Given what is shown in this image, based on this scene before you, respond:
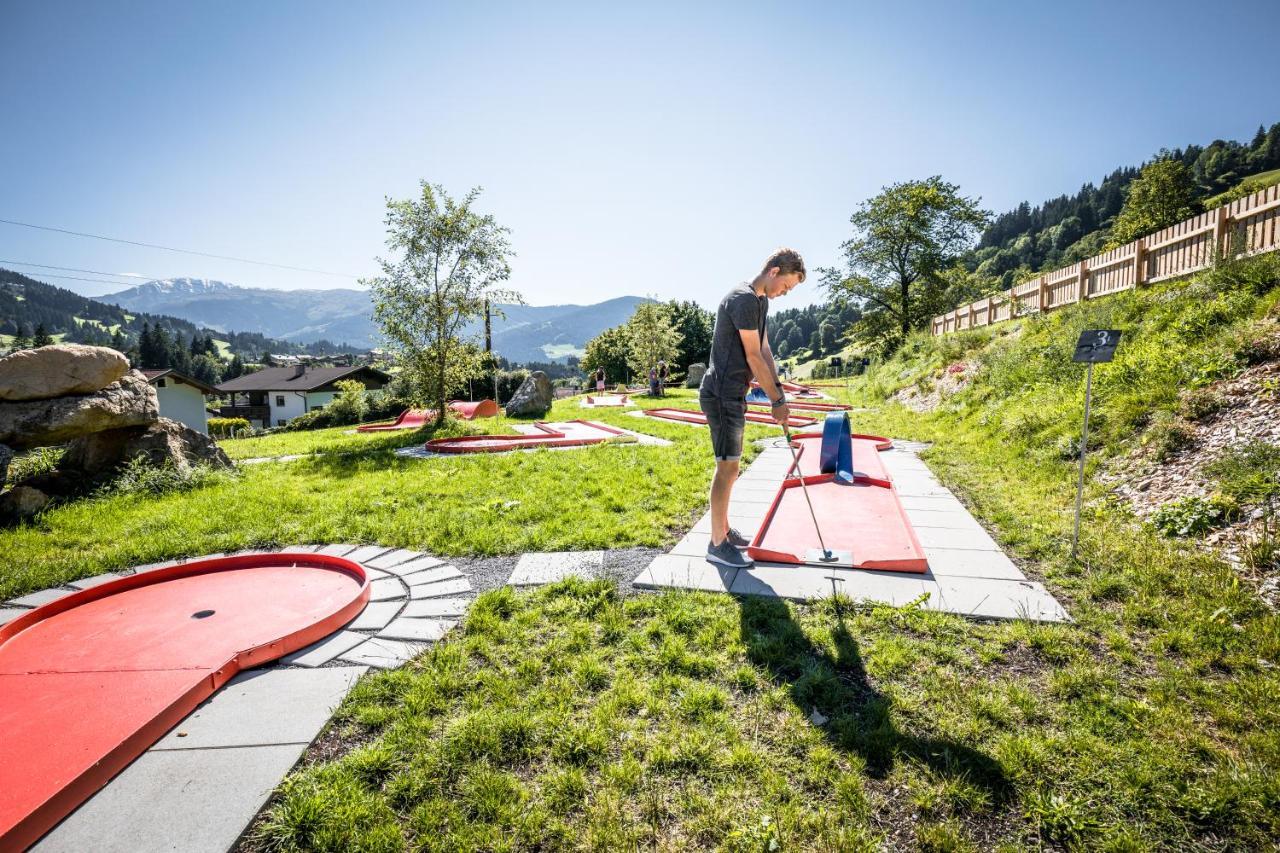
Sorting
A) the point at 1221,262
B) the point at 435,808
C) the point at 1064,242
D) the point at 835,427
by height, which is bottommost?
the point at 435,808

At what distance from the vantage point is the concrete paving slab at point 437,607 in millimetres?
3235

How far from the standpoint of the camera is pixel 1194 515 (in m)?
3.89

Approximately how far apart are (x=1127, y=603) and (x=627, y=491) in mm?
4112

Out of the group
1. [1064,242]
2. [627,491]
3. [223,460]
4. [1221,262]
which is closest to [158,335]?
Result: [223,460]

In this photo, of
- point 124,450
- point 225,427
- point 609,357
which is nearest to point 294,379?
point 225,427

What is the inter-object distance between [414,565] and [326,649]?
3.93 feet

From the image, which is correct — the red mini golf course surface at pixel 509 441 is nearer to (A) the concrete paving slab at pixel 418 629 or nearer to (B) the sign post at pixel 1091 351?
(A) the concrete paving slab at pixel 418 629

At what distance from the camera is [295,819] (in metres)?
1.73

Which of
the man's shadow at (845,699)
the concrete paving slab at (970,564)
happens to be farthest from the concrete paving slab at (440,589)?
the concrete paving slab at (970,564)

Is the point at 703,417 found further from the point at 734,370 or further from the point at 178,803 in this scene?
the point at 178,803

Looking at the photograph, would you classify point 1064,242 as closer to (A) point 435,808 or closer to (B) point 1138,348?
(B) point 1138,348

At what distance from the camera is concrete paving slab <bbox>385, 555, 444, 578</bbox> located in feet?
12.8

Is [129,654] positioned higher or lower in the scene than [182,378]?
lower

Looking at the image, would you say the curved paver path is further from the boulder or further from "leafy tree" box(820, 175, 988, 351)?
"leafy tree" box(820, 175, 988, 351)
